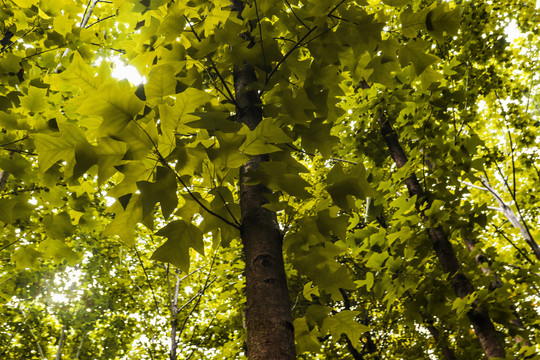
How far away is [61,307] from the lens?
415 inches

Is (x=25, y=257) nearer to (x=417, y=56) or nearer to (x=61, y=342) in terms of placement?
(x=417, y=56)

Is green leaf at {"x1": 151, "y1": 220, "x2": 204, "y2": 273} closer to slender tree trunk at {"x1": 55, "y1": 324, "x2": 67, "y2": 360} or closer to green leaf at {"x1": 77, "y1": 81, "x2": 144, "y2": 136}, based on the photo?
green leaf at {"x1": 77, "y1": 81, "x2": 144, "y2": 136}

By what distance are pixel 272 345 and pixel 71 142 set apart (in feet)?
3.02

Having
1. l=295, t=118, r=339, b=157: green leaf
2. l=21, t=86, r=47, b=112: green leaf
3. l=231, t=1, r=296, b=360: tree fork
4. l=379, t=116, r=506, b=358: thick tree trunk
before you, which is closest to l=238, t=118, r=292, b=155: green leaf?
l=231, t=1, r=296, b=360: tree fork

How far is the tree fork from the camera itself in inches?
40.8

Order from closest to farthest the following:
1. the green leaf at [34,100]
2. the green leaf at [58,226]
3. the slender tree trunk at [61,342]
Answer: the green leaf at [34,100], the green leaf at [58,226], the slender tree trunk at [61,342]

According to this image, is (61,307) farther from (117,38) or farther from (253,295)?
(253,295)

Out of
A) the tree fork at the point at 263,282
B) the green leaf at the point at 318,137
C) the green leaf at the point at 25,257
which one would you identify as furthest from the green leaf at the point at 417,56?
the green leaf at the point at 25,257

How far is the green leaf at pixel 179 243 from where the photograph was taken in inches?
40.6

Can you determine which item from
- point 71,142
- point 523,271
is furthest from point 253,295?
point 523,271

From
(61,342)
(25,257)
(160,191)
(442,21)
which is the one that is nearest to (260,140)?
(160,191)

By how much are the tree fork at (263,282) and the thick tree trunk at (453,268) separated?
7.76 ft

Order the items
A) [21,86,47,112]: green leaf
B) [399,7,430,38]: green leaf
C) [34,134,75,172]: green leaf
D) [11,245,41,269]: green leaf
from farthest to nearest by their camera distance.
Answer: [11,245,41,269]: green leaf → [21,86,47,112]: green leaf → [399,7,430,38]: green leaf → [34,134,75,172]: green leaf

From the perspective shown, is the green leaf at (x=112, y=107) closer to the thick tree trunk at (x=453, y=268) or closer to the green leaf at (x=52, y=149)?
the green leaf at (x=52, y=149)
